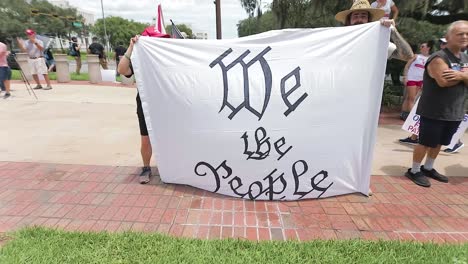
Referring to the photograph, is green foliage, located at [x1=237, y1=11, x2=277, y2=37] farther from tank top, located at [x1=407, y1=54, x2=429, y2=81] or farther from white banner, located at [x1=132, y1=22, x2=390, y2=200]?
white banner, located at [x1=132, y1=22, x2=390, y2=200]

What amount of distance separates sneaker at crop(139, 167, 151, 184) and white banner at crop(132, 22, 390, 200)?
2.20 feet

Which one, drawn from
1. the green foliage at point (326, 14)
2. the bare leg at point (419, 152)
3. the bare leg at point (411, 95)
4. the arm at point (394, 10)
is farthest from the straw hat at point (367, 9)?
the green foliage at point (326, 14)

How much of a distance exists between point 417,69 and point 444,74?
383cm

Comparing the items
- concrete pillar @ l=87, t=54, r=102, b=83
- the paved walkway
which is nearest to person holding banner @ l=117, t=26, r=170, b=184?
the paved walkway

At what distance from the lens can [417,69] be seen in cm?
689

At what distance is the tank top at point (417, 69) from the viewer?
6.88 metres

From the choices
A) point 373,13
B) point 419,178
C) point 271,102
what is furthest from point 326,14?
point 271,102

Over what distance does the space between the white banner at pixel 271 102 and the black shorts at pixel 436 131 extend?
3.00 ft

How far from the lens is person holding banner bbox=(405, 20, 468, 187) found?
3486mm

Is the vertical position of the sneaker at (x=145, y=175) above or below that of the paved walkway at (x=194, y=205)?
above

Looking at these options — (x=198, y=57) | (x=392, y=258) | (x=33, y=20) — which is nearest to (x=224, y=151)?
(x=198, y=57)

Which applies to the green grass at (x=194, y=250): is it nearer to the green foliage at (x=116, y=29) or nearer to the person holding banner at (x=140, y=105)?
the person holding banner at (x=140, y=105)

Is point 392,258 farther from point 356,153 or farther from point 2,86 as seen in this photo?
point 2,86

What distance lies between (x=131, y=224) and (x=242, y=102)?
149cm
